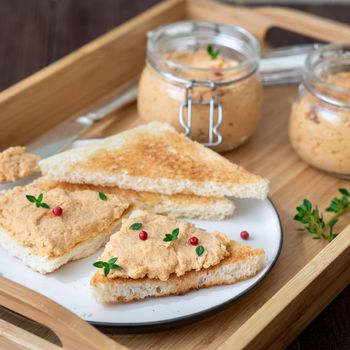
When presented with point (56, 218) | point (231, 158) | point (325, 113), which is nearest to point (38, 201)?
point (56, 218)

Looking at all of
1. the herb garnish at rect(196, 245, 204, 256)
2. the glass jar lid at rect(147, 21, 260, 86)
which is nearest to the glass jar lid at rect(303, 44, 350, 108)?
the glass jar lid at rect(147, 21, 260, 86)

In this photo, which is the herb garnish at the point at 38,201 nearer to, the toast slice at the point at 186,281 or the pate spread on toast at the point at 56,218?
the pate spread on toast at the point at 56,218

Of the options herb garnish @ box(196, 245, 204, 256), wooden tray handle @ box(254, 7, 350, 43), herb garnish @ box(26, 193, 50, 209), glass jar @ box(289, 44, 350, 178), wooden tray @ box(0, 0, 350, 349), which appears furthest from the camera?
wooden tray handle @ box(254, 7, 350, 43)

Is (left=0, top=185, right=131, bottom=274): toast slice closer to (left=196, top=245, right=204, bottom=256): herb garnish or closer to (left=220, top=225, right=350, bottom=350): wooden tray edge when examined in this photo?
(left=196, top=245, right=204, bottom=256): herb garnish

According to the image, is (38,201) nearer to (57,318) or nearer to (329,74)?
(57,318)

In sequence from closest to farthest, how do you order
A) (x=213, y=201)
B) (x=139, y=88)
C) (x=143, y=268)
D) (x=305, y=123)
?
(x=143, y=268), (x=213, y=201), (x=305, y=123), (x=139, y=88)

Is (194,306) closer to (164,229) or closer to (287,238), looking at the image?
(164,229)

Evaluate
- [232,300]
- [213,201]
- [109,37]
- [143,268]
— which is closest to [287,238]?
[213,201]
